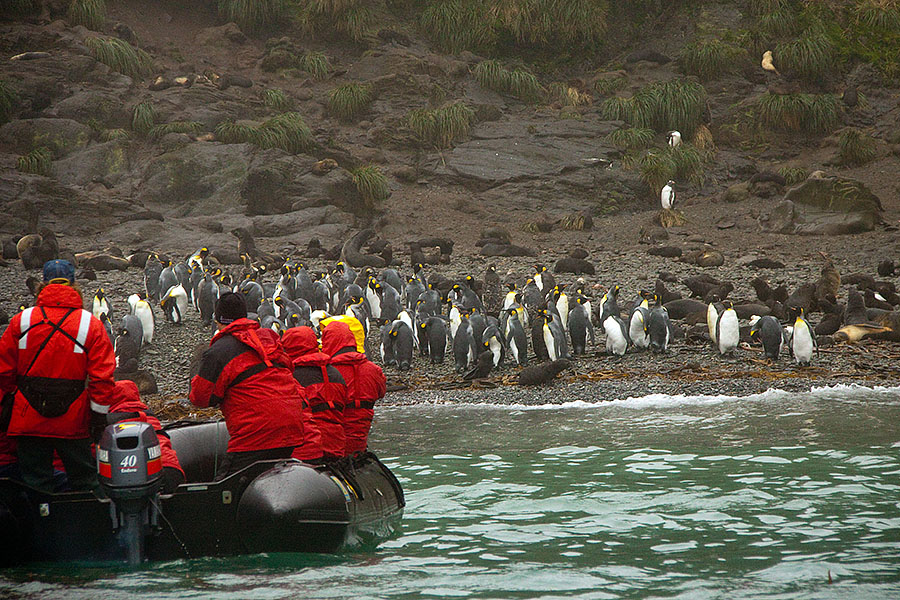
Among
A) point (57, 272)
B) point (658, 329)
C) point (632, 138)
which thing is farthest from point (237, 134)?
point (57, 272)

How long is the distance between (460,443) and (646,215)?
1425 centimetres

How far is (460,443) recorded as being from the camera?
7883 millimetres

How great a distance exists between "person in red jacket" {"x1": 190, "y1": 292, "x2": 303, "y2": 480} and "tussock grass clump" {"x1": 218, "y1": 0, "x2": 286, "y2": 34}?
24517mm

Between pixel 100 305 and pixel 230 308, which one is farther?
pixel 100 305

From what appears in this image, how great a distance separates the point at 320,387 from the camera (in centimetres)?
538

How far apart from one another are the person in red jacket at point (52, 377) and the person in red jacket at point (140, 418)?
72 mm

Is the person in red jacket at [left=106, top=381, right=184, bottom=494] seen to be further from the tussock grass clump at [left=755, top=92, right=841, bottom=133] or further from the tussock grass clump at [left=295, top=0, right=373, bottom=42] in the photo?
the tussock grass clump at [left=295, top=0, right=373, bottom=42]

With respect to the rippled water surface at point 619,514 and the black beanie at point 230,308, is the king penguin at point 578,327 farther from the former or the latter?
the black beanie at point 230,308

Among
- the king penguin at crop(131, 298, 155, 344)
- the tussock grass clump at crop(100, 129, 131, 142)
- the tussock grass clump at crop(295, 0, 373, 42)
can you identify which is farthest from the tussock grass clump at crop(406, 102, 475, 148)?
the king penguin at crop(131, 298, 155, 344)

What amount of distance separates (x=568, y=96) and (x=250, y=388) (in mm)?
21960

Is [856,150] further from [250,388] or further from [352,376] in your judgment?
[250,388]

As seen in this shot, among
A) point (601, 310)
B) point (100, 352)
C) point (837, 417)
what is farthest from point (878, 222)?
point (100, 352)

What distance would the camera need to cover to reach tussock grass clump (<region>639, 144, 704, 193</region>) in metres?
21.7

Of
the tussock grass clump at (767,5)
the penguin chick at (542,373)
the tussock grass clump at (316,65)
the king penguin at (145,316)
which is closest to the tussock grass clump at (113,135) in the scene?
the tussock grass clump at (316,65)
